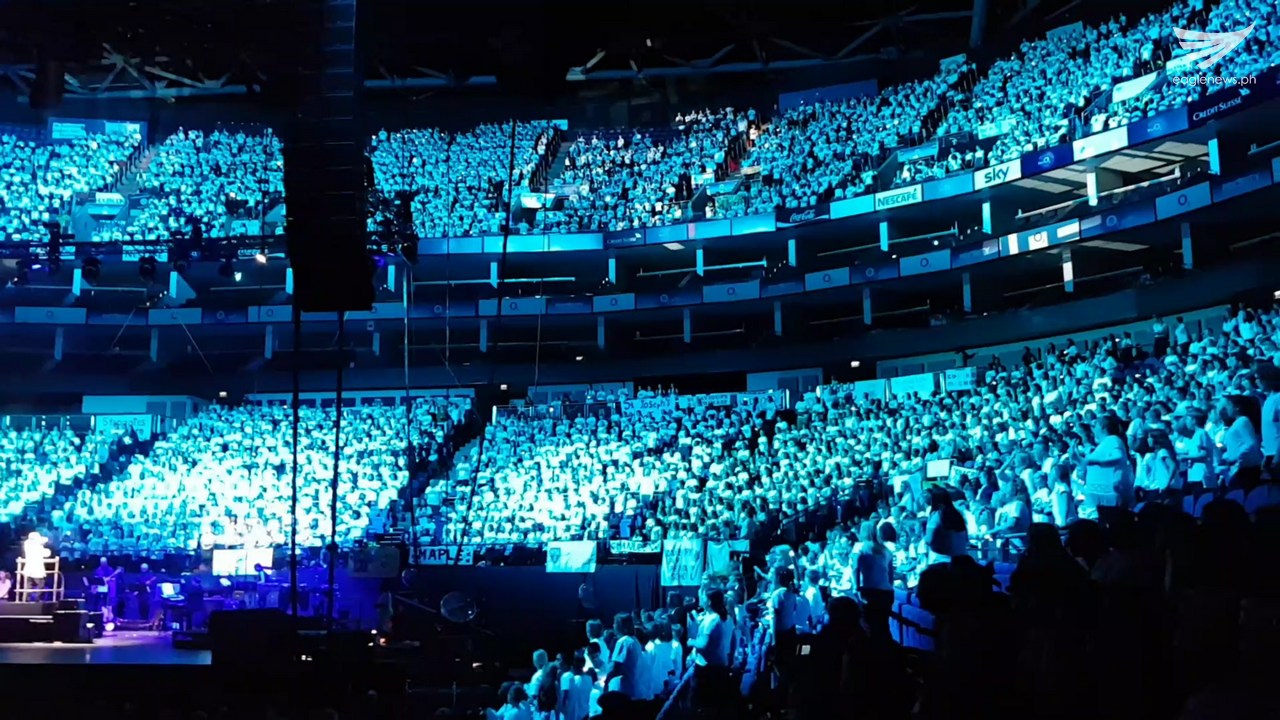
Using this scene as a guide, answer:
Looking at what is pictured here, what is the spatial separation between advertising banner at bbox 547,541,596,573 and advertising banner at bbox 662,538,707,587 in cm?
149

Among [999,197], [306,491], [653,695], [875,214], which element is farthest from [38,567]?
[999,197]

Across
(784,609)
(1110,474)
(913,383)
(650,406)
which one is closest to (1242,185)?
(913,383)

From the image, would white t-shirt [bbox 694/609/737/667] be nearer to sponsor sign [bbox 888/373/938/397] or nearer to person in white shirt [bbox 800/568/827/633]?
person in white shirt [bbox 800/568/827/633]

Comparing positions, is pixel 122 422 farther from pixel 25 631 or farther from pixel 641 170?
pixel 25 631

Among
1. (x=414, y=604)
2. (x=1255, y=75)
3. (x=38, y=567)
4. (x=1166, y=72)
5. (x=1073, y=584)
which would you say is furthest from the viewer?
(x=1166, y=72)

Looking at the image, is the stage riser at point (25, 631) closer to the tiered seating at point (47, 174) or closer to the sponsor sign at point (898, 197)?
the tiered seating at point (47, 174)

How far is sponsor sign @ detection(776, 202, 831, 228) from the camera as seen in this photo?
2858cm

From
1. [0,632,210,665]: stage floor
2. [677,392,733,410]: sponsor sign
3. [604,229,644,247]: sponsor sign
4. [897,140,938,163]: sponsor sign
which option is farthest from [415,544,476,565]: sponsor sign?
[897,140,938,163]: sponsor sign

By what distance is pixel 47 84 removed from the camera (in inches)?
554

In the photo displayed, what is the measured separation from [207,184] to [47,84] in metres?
18.7

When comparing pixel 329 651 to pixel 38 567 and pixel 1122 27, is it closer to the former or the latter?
pixel 38 567

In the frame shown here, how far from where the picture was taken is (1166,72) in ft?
76.2

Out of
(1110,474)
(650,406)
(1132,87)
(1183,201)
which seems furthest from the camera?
(650,406)

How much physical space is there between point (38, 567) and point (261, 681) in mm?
12816
